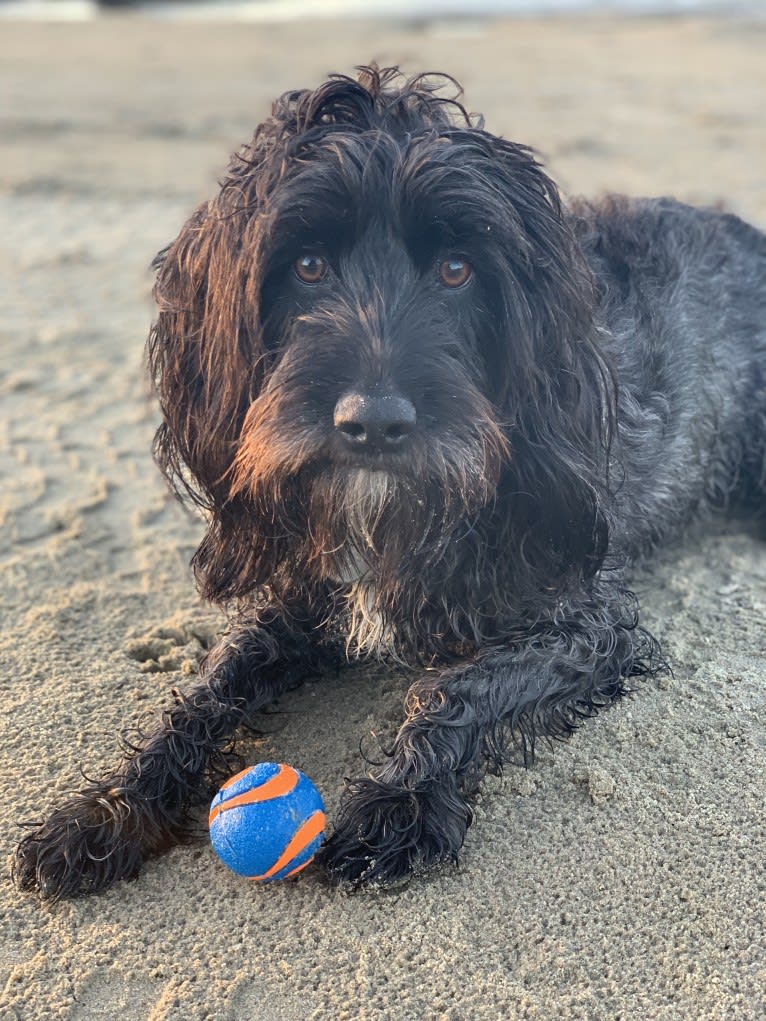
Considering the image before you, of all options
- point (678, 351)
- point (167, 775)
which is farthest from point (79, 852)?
point (678, 351)

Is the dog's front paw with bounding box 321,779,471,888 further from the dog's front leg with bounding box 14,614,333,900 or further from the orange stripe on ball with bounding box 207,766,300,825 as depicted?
the dog's front leg with bounding box 14,614,333,900

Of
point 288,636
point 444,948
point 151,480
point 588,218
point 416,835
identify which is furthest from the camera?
point 151,480

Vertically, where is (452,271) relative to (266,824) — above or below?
above

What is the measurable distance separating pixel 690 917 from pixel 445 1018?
68 cm

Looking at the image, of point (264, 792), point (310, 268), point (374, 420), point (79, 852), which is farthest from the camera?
point (310, 268)

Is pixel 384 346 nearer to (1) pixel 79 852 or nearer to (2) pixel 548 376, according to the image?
(2) pixel 548 376

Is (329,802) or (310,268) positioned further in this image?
(329,802)

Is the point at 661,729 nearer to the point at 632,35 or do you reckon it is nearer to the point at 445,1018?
the point at 445,1018

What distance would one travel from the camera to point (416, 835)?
122 inches

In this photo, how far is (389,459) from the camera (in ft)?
9.51

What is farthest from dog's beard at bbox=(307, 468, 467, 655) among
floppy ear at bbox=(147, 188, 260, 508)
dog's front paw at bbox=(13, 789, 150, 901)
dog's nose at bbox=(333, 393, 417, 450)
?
dog's front paw at bbox=(13, 789, 150, 901)

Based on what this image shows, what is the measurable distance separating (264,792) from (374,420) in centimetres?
94

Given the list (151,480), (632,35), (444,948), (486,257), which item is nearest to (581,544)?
(486,257)

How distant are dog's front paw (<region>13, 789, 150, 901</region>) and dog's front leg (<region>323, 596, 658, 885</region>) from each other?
1.72 feet
